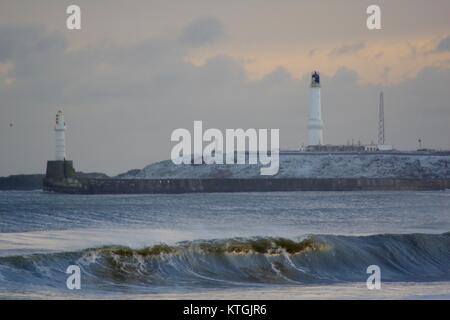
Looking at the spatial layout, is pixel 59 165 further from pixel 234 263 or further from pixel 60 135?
pixel 234 263

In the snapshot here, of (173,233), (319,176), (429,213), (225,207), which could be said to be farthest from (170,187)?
(173,233)

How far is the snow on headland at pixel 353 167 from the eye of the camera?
10831 cm

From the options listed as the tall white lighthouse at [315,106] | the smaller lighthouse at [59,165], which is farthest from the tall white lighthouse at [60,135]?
the tall white lighthouse at [315,106]

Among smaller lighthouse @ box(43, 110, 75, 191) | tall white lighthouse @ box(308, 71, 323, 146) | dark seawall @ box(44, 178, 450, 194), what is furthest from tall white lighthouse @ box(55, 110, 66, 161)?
tall white lighthouse @ box(308, 71, 323, 146)

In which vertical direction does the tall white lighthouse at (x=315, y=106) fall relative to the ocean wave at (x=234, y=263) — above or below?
above

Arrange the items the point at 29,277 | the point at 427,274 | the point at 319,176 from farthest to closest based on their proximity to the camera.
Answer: the point at 319,176, the point at 427,274, the point at 29,277

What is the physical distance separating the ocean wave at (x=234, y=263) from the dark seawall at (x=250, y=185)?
62282 mm

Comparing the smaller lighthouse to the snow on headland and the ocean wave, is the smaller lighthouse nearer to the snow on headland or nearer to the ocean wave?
the snow on headland

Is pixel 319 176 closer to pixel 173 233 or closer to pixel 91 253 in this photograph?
pixel 173 233

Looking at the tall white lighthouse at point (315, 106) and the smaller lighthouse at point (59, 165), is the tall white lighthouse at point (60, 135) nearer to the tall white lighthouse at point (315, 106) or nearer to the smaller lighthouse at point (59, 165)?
the smaller lighthouse at point (59, 165)

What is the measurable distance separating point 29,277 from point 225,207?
35.9 meters

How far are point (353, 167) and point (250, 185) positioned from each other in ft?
40.1

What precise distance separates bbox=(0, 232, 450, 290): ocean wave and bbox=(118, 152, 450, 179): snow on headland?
7125cm
